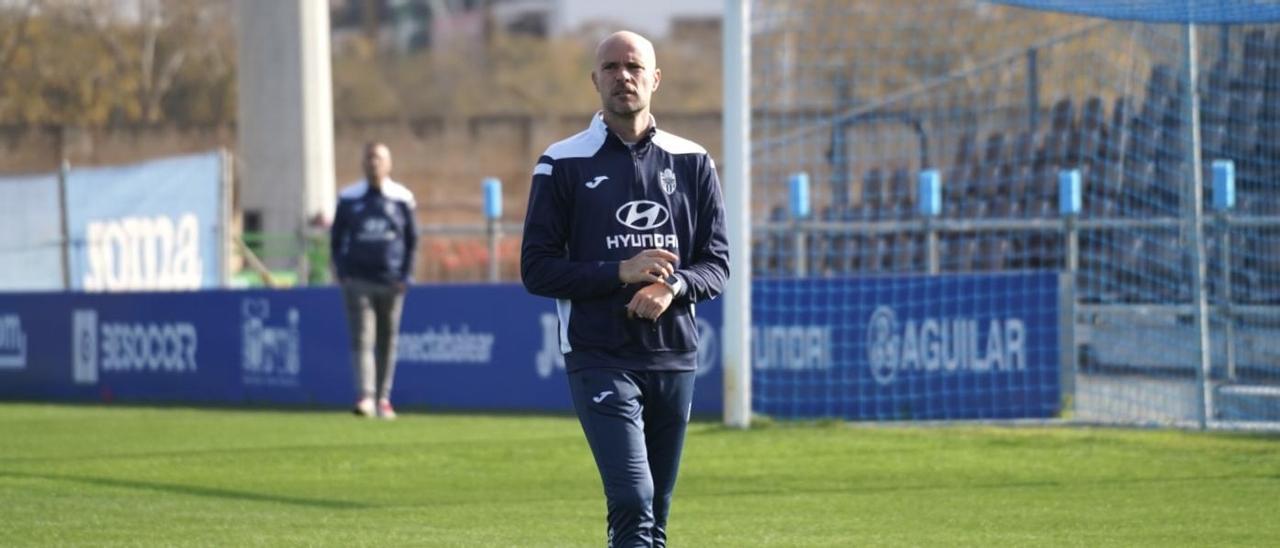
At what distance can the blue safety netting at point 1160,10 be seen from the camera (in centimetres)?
1197

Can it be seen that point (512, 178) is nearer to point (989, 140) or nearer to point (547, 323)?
point (989, 140)

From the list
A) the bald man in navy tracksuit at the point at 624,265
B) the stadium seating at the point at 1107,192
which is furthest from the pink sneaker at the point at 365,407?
the bald man in navy tracksuit at the point at 624,265

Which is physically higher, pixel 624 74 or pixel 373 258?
pixel 624 74

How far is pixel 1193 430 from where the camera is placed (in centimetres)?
1284

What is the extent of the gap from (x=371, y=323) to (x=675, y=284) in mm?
9110

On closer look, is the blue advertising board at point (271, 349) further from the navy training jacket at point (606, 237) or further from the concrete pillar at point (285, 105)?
the concrete pillar at point (285, 105)

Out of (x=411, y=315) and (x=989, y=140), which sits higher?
(x=989, y=140)

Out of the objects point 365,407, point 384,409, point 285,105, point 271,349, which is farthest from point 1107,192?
point 285,105

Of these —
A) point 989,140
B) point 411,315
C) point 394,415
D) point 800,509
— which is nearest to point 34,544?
point 800,509

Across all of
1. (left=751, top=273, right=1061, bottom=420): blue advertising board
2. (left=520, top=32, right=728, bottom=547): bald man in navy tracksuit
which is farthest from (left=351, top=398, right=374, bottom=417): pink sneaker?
(left=520, top=32, right=728, bottom=547): bald man in navy tracksuit

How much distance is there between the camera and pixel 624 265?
606 centimetres

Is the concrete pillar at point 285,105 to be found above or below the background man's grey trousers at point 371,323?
above

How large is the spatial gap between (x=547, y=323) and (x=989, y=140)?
24.8 ft

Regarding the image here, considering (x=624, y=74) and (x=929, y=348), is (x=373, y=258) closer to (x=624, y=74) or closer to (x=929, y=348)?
(x=929, y=348)
